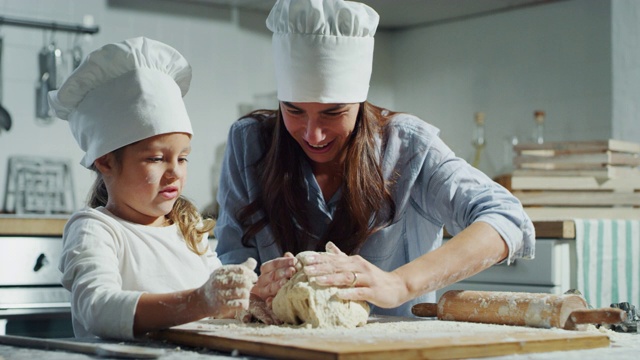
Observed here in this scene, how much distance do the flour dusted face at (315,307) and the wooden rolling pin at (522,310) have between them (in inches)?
6.8

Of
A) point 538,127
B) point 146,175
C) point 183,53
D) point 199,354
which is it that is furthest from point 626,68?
point 199,354

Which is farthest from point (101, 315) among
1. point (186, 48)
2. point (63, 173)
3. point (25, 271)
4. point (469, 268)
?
point (186, 48)

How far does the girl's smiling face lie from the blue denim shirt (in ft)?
1.24

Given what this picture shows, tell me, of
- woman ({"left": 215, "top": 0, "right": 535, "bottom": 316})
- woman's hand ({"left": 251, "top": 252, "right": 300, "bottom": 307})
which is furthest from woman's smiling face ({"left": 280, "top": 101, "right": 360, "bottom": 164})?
woman's hand ({"left": 251, "top": 252, "right": 300, "bottom": 307})

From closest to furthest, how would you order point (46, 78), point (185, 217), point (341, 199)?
point (185, 217)
point (341, 199)
point (46, 78)

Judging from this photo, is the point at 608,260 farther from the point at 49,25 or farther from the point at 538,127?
the point at 49,25

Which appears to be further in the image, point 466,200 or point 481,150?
point 481,150

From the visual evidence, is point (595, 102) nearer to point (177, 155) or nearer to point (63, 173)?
point (63, 173)

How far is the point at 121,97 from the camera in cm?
138

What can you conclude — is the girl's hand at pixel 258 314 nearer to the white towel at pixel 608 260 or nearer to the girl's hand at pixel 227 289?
the girl's hand at pixel 227 289

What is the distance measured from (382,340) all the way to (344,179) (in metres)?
0.62

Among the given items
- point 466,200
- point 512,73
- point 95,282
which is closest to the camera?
point 95,282

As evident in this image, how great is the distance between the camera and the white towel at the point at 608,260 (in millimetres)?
2506

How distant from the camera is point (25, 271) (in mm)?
2590
